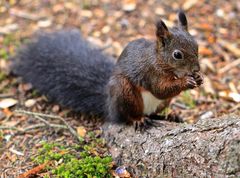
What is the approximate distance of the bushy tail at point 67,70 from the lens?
10.2 ft

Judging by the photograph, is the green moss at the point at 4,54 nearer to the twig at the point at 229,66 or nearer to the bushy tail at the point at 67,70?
the bushy tail at the point at 67,70

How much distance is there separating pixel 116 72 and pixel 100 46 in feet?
4.02

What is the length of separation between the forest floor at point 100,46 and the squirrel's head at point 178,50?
690mm

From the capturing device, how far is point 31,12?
4.61m

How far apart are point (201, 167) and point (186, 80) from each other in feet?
2.32

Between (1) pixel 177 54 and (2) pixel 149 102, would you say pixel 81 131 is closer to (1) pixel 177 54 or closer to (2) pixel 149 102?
(2) pixel 149 102

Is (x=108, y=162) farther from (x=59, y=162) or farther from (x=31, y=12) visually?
(x=31, y=12)

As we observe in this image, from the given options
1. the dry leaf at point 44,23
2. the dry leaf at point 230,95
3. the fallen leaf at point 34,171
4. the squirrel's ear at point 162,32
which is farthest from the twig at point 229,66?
the fallen leaf at point 34,171

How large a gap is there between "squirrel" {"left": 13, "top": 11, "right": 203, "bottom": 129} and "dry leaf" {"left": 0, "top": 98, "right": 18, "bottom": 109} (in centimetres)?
21

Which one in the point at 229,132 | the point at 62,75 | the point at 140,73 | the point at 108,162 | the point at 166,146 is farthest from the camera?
the point at 62,75

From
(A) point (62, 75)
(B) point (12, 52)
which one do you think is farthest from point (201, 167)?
(B) point (12, 52)

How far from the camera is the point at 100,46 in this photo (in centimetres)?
405

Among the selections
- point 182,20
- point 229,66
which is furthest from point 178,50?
point 229,66

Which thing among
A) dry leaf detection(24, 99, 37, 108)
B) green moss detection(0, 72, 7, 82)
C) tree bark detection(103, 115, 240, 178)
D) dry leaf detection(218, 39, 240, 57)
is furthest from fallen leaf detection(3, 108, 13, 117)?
dry leaf detection(218, 39, 240, 57)
